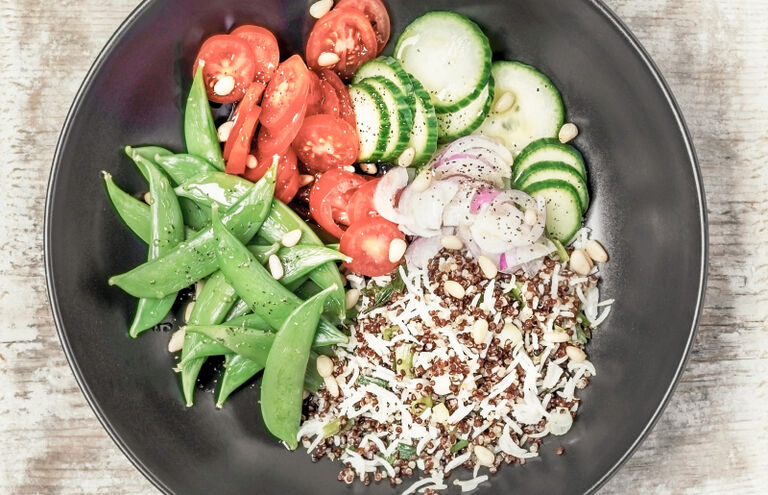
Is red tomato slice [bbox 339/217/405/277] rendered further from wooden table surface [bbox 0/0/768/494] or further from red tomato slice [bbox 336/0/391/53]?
wooden table surface [bbox 0/0/768/494]

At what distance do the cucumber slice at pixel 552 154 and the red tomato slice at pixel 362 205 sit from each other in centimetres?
71

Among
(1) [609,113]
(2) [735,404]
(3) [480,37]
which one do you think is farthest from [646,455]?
(3) [480,37]

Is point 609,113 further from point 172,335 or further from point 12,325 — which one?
point 12,325

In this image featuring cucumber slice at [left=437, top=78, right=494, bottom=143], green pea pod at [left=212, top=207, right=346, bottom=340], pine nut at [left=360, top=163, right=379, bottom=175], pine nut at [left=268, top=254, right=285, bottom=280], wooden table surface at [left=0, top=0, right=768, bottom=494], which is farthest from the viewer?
wooden table surface at [left=0, top=0, right=768, bottom=494]

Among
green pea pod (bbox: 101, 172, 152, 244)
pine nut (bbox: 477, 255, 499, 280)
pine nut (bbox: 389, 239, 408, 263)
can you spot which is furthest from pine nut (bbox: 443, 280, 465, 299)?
green pea pod (bbox: 101, 172, 152, 244)

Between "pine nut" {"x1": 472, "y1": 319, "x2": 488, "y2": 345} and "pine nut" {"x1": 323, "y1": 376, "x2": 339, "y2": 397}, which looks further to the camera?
"pine nut" {"x1": 323, "y1": 376, "x2": 339, "y2": 397}

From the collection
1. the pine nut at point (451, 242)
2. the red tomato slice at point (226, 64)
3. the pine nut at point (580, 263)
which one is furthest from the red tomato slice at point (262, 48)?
the pine nut at point (580, 263)

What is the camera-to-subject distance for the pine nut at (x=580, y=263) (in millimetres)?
2930

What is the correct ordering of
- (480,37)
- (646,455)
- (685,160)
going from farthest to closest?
(646,455)
(480,37)
(685,160)

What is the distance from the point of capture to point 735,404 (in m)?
3.22

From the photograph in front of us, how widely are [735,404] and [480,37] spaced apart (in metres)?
2.19

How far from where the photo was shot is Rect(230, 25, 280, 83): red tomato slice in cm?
288

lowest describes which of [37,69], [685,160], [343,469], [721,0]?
[343,469]

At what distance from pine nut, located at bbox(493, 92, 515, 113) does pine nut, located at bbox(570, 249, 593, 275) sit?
2.40 ft
